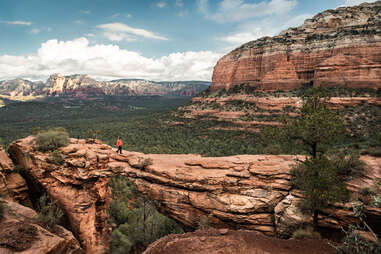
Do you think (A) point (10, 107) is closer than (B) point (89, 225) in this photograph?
No

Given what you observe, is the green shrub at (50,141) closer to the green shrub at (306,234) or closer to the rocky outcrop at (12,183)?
the rocky outcrop at (12,183)

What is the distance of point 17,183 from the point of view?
11867 mm

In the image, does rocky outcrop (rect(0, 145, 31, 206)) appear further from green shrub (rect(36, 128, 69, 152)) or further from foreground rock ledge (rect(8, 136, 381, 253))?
green shrub (rect(36, 128, 69, 152))

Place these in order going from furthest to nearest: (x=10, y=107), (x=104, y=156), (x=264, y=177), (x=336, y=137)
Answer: (x=10, y=107), (x=104, y=156), (x=264, y=177), (x=336, y=137)

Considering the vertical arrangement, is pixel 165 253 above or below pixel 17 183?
below

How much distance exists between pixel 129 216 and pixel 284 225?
1058 centimetres

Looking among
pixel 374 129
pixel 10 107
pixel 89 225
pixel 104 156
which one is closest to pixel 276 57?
pixel 374 129


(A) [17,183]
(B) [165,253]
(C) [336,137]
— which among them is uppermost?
(C) [336,137]

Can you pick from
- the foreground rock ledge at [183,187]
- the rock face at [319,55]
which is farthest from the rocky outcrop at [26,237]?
the rock face at [319,55]

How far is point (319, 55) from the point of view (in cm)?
4712

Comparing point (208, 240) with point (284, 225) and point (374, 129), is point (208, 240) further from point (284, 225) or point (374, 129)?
point (374, 129)

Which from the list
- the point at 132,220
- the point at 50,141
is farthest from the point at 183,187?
the point at 50,141

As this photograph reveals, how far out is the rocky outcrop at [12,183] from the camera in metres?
10.9

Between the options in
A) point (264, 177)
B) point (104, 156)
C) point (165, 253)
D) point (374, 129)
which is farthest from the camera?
point (374, 129)
